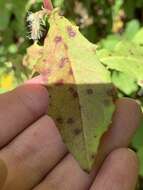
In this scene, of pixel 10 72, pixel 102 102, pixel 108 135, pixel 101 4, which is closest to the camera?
pixel 102 102

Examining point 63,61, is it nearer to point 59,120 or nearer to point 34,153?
point 59,120

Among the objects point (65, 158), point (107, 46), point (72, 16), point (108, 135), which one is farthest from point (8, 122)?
point (72, 16)

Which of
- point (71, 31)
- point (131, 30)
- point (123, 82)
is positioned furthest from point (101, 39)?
point (71, 31)

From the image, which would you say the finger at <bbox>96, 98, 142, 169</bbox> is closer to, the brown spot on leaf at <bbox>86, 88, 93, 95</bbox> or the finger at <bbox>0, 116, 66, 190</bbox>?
the finger at <bbox>0, 116, 66, 190</bbox>

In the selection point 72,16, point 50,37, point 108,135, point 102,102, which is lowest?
point 72,16

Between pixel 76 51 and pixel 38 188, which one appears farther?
pixel 38 188

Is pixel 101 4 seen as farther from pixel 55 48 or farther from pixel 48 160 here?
pixel 55 48
